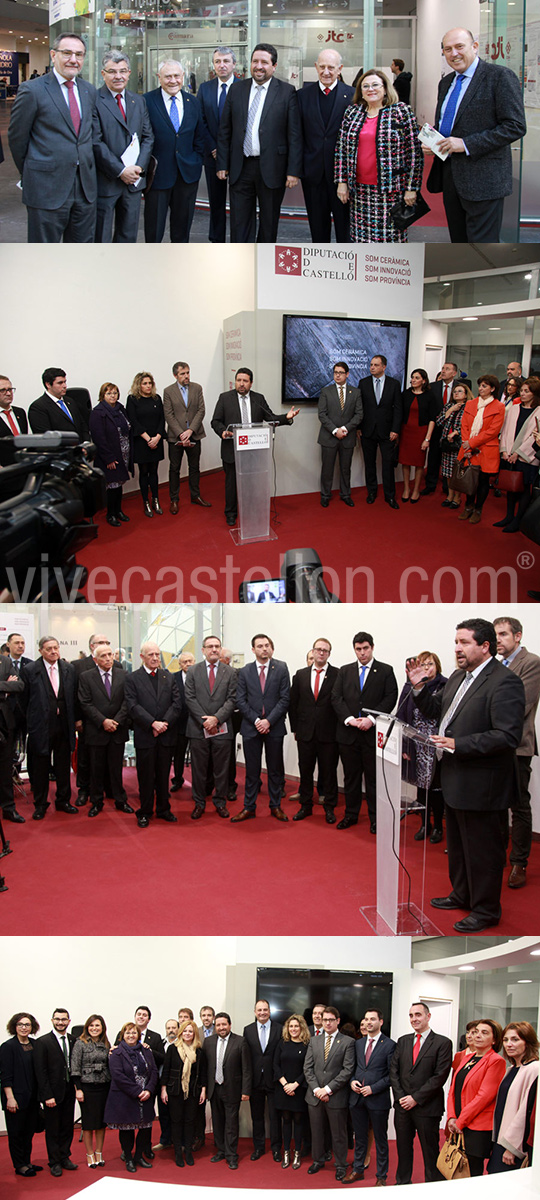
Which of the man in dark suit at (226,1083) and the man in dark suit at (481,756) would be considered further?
the man in dark suit at (226,1083)

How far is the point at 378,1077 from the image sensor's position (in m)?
4.46

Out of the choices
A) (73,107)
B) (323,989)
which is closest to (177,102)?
(73,107)

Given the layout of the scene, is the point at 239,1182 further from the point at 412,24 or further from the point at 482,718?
the point at 412,24

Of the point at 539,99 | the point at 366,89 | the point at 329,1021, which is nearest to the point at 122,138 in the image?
the point at 366,89

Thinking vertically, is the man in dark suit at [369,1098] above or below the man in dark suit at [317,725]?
below

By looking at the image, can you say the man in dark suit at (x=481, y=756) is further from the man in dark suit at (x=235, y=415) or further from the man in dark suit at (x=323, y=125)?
the man in dark suit at (x=323, y=125)

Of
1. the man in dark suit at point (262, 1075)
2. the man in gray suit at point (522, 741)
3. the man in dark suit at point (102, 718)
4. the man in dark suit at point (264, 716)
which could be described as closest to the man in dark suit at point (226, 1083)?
the man in dark suit at point (262, 1075)

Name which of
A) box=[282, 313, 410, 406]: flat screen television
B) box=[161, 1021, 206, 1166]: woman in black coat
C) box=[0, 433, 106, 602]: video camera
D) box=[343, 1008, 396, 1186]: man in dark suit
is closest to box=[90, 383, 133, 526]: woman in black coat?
box=[282, 313, 410, 406]: flat screen television

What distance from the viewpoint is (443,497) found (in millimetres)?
6082

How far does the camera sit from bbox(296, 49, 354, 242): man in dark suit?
5281mm

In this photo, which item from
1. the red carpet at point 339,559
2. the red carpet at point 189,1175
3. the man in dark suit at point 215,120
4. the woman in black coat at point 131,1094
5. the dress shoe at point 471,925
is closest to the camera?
the dress shoe at point 471,925

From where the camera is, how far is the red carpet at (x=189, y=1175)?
432 centimetres

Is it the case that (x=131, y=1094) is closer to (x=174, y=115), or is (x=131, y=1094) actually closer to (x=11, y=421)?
(x=11, y=421)

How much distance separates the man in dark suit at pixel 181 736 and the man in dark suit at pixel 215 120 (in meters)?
A: 2.90
